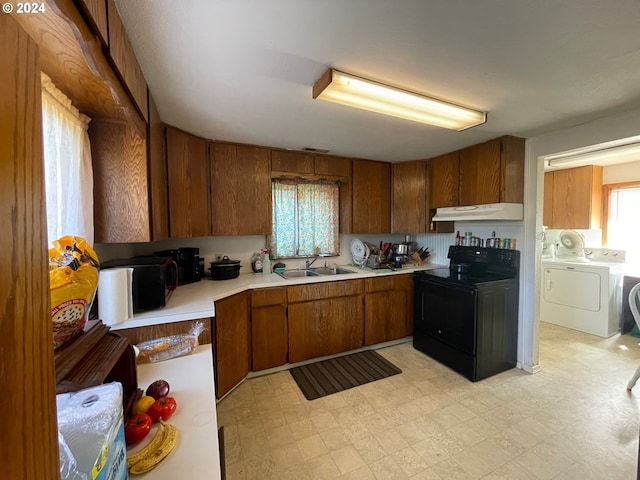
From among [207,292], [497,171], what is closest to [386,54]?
[497,171]

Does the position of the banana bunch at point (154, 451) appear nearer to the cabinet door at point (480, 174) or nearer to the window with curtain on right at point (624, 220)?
the cabinet door at point (480, 174)

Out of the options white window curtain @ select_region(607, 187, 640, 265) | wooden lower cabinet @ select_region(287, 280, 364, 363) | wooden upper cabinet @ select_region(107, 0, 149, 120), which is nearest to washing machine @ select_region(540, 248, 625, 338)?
white window curtain @ select_region(607, 187, 640, 265)

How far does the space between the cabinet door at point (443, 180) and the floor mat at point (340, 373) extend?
1.83 meters

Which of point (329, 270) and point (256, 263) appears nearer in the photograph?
point (256, 263)

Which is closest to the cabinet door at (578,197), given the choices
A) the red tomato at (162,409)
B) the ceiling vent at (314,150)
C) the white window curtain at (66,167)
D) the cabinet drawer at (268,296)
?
the ceiling vent at (314,150)

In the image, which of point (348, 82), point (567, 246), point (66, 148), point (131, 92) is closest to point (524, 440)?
point (348, 82)

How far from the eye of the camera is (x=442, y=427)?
183 cm

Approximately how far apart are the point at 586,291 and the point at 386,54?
3.99 m

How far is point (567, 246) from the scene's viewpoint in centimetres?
384

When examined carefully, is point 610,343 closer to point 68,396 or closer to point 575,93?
point 575,93

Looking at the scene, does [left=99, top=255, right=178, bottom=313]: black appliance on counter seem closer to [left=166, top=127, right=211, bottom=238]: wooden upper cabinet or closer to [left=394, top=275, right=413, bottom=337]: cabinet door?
[left=166, top=127, right=211, bottom=238]: wooden upper cabinet

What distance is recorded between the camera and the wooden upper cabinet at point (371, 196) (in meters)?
3.16

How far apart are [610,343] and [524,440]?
2423mm

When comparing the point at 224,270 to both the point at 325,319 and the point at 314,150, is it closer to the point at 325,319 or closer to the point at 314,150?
the point at 325,319
